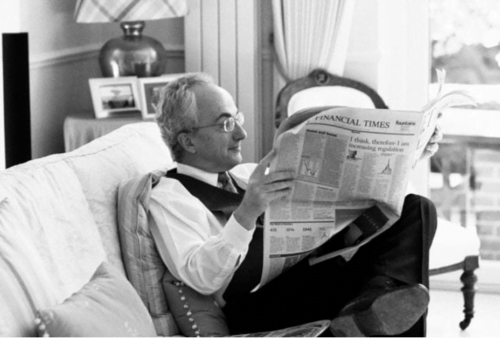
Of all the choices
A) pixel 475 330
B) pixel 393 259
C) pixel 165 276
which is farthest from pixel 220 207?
pixel 475 330

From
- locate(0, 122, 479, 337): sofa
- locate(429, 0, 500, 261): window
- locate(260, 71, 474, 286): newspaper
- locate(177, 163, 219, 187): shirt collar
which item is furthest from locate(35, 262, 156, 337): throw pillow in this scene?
locate(429, 0, 500, 261): window

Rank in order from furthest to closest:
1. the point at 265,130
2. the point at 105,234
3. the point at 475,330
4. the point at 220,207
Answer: the point at 265,130 < the point at 475,330 < the point at 220,207 < the point at 105,234

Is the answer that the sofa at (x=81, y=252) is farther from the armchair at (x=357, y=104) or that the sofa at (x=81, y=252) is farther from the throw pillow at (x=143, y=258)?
the armchair at (x=357, y=104)

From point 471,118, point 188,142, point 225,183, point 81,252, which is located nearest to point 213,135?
point 188,142

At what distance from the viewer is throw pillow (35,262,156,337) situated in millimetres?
1562

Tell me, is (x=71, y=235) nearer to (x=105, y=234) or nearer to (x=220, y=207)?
(x=105, y=234)

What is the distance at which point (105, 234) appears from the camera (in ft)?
6.99

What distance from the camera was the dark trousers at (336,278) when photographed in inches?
85.8

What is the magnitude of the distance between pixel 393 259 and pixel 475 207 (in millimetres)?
2044

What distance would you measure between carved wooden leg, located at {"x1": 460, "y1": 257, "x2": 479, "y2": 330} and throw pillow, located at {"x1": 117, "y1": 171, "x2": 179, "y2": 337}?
1560 millimetres

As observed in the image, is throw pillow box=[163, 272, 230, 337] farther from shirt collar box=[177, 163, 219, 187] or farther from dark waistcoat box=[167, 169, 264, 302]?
shirt collar box=[177, 163, 219, 187]

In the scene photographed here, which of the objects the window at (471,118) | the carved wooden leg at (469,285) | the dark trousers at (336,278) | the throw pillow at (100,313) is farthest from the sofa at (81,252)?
the window at (471,118)

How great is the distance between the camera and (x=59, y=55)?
379 cm

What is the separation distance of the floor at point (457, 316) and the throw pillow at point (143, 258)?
63.7 inches
